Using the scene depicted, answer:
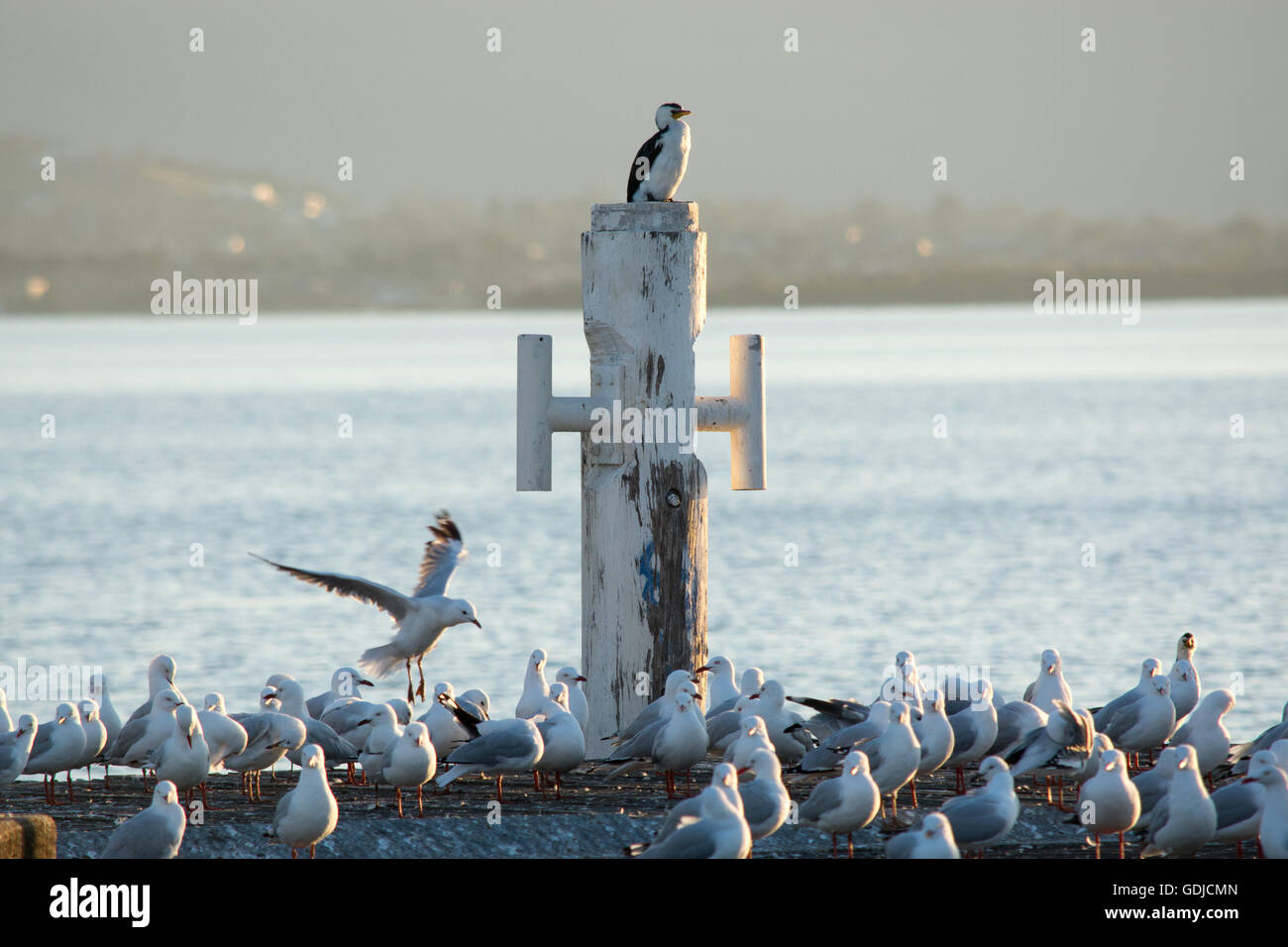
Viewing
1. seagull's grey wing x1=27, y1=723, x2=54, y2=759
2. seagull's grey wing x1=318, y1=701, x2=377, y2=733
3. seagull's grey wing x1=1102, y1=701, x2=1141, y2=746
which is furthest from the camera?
seagull's grey wing x1=318, y1=701, x2=377, y2=733

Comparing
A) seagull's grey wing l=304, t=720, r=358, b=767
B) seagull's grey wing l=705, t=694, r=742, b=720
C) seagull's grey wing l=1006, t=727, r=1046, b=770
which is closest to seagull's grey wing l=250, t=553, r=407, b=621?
seagull's grey wing l=304, t=720, r=358, b=767

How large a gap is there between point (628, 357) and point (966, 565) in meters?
22.5

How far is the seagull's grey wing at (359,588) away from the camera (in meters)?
12.5

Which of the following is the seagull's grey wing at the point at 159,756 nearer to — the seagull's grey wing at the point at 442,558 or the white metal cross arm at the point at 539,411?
the white metal cross arm at the point at 539,411

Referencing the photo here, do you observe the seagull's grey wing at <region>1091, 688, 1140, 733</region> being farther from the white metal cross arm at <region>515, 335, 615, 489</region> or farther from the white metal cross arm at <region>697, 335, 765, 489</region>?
the white metal cross arm at <region>515, 335, 615, 489</region>

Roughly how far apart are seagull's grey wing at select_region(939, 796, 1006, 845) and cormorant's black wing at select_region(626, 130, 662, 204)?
4.93 m

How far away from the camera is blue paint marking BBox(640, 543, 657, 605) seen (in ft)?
37.2

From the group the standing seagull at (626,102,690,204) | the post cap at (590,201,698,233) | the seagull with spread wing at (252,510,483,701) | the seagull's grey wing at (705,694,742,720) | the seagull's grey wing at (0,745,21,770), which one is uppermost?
the standing seagull at (626,102,690,204)

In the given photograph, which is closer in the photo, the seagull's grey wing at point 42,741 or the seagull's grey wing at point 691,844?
the seagull's grey wing at point 691,844

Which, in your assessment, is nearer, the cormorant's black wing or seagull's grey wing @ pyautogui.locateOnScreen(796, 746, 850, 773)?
seagull's grey wing @ pyautogui.locateOnScreen(796, 746, 850, 773)

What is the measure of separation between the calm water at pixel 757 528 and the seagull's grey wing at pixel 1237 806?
9601mm

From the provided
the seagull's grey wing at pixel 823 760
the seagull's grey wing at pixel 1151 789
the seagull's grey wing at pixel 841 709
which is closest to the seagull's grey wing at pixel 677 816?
the seagull's grey wing at pixel 823 760

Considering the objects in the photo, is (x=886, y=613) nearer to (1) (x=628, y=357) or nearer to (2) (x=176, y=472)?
(1) (x=628, y=357)
